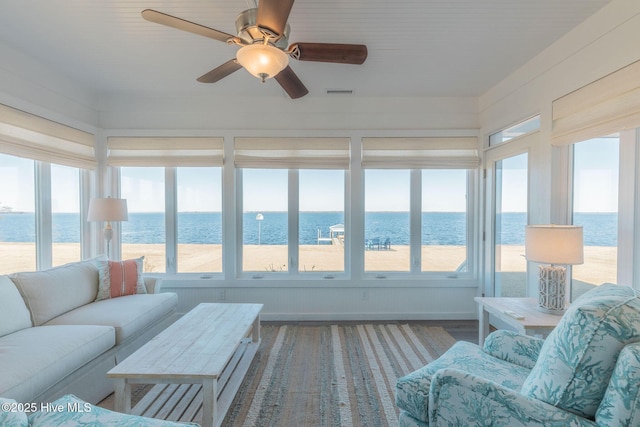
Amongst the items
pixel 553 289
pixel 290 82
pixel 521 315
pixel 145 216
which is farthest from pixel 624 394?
pixel 145 216

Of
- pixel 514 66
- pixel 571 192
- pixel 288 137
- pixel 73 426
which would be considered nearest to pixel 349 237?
pixel 288 137

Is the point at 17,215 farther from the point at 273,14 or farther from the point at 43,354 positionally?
the point at 273,14

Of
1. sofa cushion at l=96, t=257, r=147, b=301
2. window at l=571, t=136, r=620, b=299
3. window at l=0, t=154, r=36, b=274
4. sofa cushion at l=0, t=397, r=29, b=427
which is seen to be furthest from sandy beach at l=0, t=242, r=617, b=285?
sofa cushion at l=0, t=397, r=29, b=427

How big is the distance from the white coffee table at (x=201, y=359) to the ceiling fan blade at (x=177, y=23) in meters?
1.87

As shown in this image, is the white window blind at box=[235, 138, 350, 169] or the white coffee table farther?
the white window blind at box=[235, 138, 350, 169]

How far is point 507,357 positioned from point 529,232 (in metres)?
0.90

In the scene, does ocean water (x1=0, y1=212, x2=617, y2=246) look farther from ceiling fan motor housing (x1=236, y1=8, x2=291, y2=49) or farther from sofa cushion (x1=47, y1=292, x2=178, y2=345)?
ceiling fan motor housing (x1=236, y1=8, x2=291, y2=49)

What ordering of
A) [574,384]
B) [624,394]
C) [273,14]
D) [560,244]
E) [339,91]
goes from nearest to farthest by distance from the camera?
[624,394] → [574,384] → [273,14] → [560,244] → [339,91]

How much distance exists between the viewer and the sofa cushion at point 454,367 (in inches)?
56.3

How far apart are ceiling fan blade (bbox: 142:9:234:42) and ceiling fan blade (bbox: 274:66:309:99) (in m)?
A: 0.51

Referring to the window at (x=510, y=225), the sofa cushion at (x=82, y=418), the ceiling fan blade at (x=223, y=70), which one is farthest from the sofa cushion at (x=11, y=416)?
the window at (x=510, y=225)

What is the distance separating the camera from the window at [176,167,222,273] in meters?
3.69

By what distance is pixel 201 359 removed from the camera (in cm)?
176

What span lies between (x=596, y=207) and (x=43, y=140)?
15.8 feet
